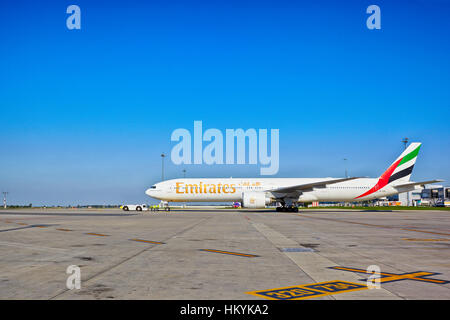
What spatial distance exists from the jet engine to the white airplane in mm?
2062

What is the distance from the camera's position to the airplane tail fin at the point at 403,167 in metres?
44.8

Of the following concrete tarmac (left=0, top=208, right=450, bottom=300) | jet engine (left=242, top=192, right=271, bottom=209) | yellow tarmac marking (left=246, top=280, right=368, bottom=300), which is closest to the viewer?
yellow tarmac marking (left=246, top=280, right=368, bottom=300)

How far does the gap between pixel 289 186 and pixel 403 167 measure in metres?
15.2

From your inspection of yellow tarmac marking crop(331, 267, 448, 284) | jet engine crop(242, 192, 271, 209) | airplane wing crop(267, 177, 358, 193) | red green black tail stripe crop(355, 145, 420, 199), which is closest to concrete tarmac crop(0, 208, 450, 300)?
yellow tarmac marking crop(331, 267, 448, 284)

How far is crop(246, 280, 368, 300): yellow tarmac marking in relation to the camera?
15.7ft

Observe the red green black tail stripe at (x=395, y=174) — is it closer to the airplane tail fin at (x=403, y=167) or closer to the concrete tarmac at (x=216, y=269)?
the airplane tail fin at (x=403, y=167)

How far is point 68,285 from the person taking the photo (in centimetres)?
537

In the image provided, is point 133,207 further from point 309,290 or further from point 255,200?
point 309,290

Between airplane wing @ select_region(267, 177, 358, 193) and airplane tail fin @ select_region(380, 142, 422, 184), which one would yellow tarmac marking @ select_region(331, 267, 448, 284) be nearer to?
airplane wing @ select_region(267, 177, 358, 193)

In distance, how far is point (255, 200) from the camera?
4084 cm

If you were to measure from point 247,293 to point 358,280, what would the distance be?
6.93 feet

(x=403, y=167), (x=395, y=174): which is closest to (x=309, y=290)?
(x=395, y=174)

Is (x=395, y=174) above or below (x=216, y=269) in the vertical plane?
above
